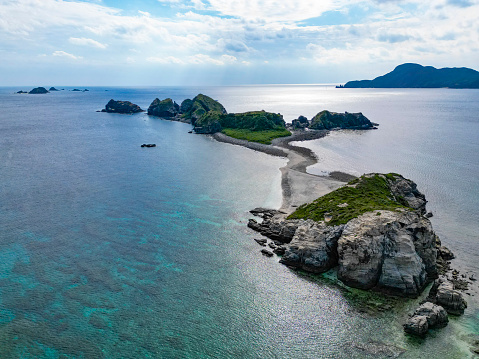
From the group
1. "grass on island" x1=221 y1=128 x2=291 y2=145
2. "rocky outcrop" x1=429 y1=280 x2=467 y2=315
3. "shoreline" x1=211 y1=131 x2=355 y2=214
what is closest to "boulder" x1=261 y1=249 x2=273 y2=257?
"shoreline" x1=211 y1=131 x2=355 y2=214

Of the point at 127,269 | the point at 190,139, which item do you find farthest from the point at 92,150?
the point at 127,269

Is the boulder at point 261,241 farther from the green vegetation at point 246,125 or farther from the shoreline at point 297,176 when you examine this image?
the green vegetation at point 246,125

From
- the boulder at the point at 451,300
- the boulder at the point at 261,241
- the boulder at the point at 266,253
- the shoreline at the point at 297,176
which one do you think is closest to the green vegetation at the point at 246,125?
the shoreline at the point at 297,176

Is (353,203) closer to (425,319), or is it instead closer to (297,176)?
(425,319)

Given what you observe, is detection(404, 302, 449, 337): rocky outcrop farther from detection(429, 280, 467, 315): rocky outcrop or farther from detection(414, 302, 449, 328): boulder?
detection(429, 280, 467, 315): rocky outcrop

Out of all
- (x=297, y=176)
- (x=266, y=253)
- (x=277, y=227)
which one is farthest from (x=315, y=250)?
(x=297, y=176)

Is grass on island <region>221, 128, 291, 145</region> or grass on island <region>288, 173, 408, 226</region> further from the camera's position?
grass on island <region>221, 128, 291, 145</region>
